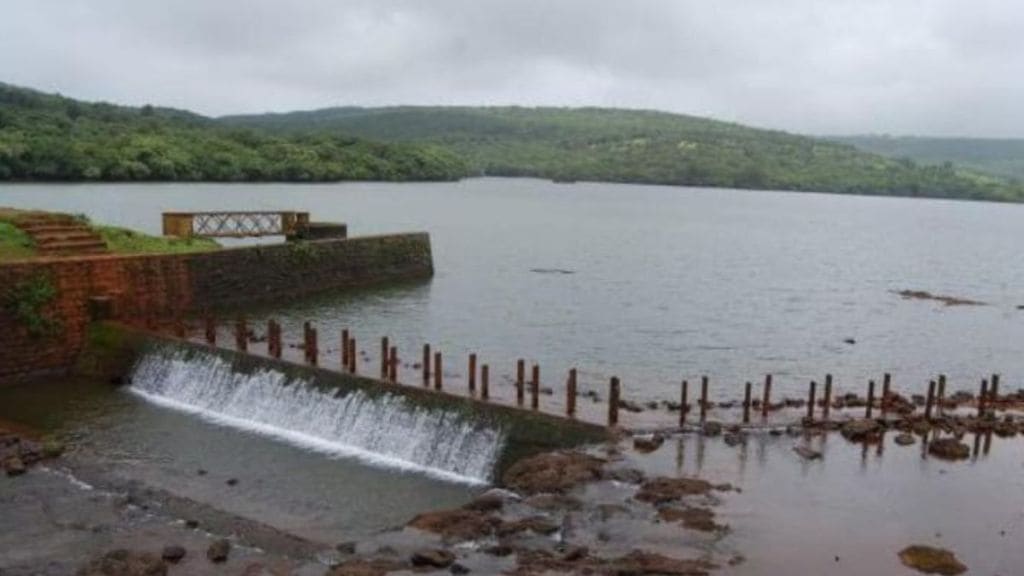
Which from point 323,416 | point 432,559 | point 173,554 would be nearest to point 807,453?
point 432,559

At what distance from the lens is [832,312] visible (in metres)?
53.2

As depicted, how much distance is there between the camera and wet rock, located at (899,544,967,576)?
1721cm

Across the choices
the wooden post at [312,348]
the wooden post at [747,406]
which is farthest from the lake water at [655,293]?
the wooden post at [312,348]

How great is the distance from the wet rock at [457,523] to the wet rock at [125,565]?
15.5ft

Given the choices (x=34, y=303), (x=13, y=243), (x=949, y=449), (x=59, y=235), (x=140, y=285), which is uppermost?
(x=59, y=235)

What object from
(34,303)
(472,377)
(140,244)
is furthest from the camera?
(140,244)

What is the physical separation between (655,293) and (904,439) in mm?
31945

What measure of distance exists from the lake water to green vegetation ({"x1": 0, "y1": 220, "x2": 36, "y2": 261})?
9.43m

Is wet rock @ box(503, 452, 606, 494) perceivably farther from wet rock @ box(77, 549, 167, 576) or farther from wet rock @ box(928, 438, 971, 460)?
wet rock @ box(928, 438, 971, 460)

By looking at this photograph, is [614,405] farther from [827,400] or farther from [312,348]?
[312,348]

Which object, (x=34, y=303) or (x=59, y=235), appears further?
(x=59, y=235)

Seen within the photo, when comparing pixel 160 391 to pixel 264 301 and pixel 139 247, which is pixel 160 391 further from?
pixel 264 301

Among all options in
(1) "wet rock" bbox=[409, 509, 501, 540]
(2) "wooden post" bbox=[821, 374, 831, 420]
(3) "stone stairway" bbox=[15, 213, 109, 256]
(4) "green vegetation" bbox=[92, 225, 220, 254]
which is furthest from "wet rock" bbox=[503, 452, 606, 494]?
(4) "green vegetation" bbox=[92, 225, 220, 254]

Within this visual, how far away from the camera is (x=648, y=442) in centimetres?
2275
